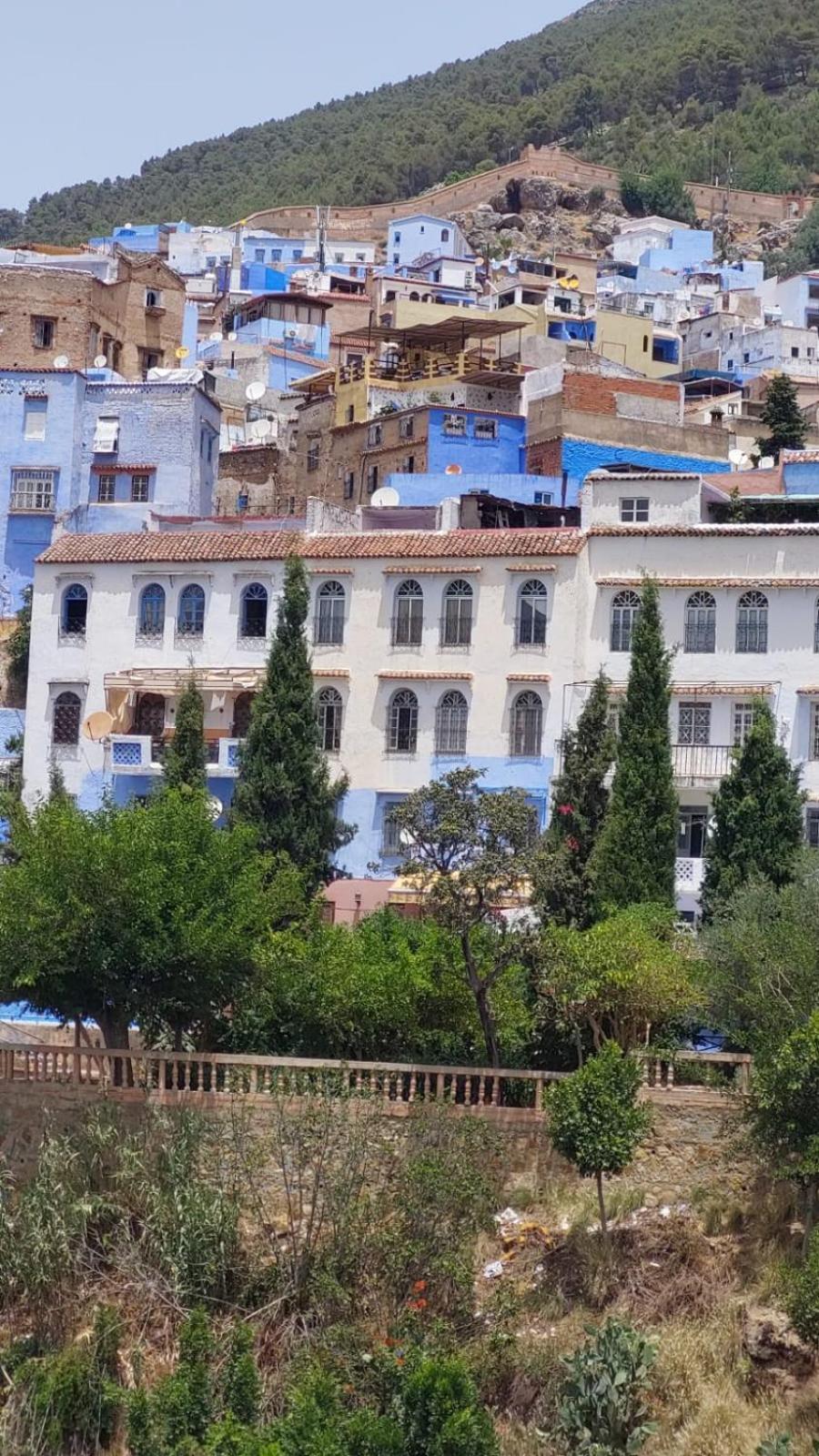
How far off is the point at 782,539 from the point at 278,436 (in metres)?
21.9

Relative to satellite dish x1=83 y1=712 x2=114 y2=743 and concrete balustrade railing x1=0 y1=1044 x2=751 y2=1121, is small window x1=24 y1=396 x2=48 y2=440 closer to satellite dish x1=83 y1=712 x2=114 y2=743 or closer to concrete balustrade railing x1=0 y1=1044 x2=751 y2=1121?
satellite dish x1=83 y1=712 x2=114 y2=743

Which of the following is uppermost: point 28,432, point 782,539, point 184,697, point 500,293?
point 500,293

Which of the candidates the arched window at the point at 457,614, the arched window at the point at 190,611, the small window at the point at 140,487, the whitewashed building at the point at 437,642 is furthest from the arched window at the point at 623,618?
the small window at the point at 140,487

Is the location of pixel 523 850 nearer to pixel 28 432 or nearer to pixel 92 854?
pixel 92 854

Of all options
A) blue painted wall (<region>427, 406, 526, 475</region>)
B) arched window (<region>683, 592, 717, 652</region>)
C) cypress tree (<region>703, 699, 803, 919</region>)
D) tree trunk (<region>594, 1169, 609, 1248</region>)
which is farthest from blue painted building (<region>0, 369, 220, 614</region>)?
tree trunk (<region>594, 1169, 609, 1248</region>)

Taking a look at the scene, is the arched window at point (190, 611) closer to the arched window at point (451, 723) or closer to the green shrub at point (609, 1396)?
the arched window at point (451, 723)

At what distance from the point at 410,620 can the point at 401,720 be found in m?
1.81

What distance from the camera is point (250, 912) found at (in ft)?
89.2

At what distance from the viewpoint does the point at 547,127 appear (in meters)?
133

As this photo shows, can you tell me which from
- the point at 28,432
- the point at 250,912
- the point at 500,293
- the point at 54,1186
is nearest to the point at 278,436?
the point at 28,432

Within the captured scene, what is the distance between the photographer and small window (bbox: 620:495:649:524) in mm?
40500

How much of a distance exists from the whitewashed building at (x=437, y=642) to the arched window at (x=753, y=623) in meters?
→ 0.03

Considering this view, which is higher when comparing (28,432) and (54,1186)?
(28,432)

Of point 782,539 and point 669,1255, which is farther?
point 782,539
